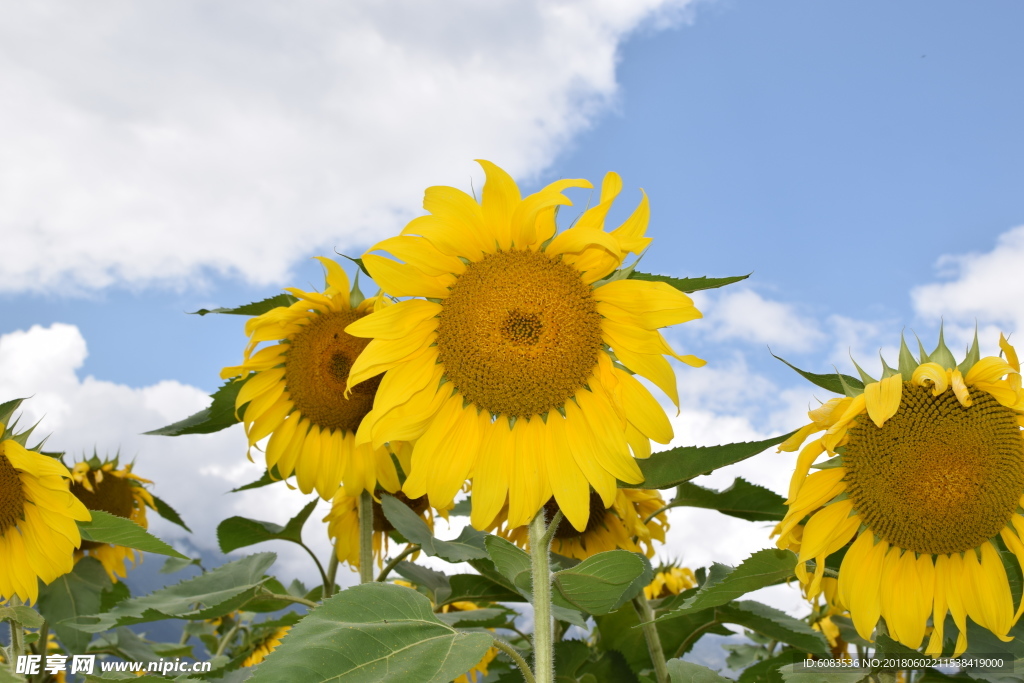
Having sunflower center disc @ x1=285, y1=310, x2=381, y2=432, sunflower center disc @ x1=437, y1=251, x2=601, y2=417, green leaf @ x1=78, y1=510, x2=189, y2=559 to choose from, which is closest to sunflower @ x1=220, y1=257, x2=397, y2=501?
sunflower center disc @ x1=285, y1=310, x2=381, y2=432

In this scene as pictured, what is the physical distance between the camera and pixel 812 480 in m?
2.49

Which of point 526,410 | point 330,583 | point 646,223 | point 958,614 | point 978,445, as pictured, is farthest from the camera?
point 330,583

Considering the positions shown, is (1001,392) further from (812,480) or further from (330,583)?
(330,583)

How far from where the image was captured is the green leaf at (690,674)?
2.24 metres

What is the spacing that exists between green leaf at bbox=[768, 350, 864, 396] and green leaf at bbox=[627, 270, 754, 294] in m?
0.47

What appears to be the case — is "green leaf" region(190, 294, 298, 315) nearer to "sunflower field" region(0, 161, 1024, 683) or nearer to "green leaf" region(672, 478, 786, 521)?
"sunflower field" region(0, 161, 1024, 683)

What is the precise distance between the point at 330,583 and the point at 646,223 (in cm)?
272

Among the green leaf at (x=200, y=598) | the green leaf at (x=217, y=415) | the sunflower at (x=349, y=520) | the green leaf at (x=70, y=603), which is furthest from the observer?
the sunflower at (x=349, y=520)

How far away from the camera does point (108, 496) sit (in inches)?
183

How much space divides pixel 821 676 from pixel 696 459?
0.94 meters

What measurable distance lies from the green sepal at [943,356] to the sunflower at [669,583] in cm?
370

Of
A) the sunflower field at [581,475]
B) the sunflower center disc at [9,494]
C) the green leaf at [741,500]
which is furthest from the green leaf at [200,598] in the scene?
the green leaf at [741,500]

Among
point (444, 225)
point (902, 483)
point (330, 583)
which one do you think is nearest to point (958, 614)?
point (902, 483)

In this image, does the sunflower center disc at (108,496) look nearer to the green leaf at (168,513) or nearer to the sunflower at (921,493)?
the green leaf at (168,513)
